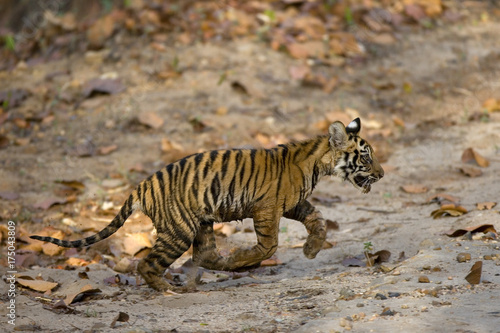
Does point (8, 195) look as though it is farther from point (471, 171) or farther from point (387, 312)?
point (471, 171)

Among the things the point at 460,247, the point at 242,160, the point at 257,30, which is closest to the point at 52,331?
the point at 242,160

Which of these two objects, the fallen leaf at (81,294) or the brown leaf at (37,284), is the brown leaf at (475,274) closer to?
the fallen leaf at (81,294)

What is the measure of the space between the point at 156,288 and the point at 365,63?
6312 mm

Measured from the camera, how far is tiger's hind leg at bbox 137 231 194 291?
505 centimetres

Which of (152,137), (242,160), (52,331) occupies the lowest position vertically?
(152,137)

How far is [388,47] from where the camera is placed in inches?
422

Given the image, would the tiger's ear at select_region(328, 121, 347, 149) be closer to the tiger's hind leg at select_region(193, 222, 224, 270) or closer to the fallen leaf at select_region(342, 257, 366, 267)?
the fallen leaf at select_region(342, 257, 366, 267)

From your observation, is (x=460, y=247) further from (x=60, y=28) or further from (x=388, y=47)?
(x=60, y=28)

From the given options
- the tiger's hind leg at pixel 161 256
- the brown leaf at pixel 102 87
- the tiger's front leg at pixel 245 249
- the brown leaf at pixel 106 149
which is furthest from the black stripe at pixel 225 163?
the brown leaf at pixel 102 87

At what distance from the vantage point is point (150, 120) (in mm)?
8898

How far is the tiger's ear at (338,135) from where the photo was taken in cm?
526

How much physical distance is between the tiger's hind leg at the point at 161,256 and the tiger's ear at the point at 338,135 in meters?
1.33

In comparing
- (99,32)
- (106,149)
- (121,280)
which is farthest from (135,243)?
(99,32)

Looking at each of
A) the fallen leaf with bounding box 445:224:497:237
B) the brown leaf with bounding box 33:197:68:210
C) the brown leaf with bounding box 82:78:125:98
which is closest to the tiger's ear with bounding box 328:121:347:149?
the fallen leaf with bounding box 445:224:497:237
